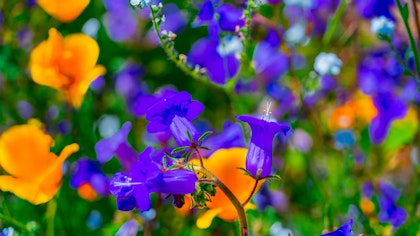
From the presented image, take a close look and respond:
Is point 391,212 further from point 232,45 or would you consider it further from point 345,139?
point 232,45

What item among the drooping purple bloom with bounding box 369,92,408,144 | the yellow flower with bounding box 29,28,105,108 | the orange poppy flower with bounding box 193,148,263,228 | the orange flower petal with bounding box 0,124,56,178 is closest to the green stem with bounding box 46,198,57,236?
the orange flower petal with bounding box 0,124,56,178

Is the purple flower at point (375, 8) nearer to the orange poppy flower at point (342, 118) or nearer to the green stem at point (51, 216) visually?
the orange poppy flower at point (342, 118)

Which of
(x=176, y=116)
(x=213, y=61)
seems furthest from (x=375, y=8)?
(x=176, y=116)

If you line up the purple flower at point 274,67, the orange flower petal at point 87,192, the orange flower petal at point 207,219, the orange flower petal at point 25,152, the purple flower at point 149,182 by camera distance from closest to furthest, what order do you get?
1. the purple flower at point 149,182
2. the orange flower petal at point 207,219
3. the orange flower petal at point 25,152
4. the orange flower petal at point 87,192
5. the purple flower at point 274,67

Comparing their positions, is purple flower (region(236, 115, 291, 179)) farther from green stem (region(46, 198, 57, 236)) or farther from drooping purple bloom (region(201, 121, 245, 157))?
green stem (region(46, 198, 57, 236))

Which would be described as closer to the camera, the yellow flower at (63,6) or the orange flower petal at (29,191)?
the orange flower petal at (29,191)

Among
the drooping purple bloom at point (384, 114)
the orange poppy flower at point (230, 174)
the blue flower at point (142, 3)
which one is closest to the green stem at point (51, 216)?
the orange poppy flower at point (230, 174)

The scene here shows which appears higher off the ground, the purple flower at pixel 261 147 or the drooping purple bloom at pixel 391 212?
the purple flower at pixel 261 147
